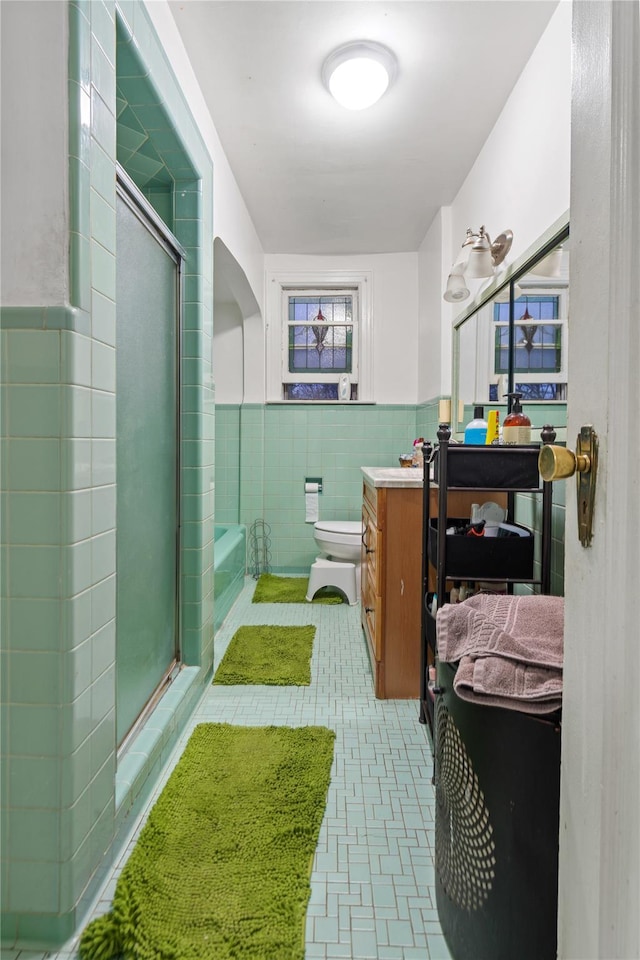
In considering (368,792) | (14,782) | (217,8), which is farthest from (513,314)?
(14,782)

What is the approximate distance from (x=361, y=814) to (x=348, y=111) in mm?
2595

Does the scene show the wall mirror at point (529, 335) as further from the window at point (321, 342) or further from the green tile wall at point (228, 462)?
the green tile wall at point (228, 462)

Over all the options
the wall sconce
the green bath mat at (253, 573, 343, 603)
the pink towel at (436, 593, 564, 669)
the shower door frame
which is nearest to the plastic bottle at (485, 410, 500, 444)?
the wall sconce

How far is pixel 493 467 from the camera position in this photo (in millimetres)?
1524

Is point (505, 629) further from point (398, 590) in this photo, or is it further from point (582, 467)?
point (398, 590)

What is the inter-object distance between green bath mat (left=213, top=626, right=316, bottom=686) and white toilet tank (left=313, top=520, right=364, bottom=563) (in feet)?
1.96

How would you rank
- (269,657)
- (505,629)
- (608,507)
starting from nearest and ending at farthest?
(608,507), (505,629), (269,657)

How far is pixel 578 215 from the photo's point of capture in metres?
0.59

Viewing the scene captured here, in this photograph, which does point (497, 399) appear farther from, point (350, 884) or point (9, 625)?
point (9, 625)

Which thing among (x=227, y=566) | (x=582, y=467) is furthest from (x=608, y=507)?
(x=227, y=566)

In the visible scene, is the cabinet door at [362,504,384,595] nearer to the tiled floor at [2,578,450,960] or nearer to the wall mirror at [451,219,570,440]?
the tiled floor at [2,578,450,960]

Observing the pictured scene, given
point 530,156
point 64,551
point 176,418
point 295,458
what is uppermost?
point 530,156

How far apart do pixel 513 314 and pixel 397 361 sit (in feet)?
6.46

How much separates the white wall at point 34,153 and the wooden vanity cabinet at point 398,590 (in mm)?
1384
